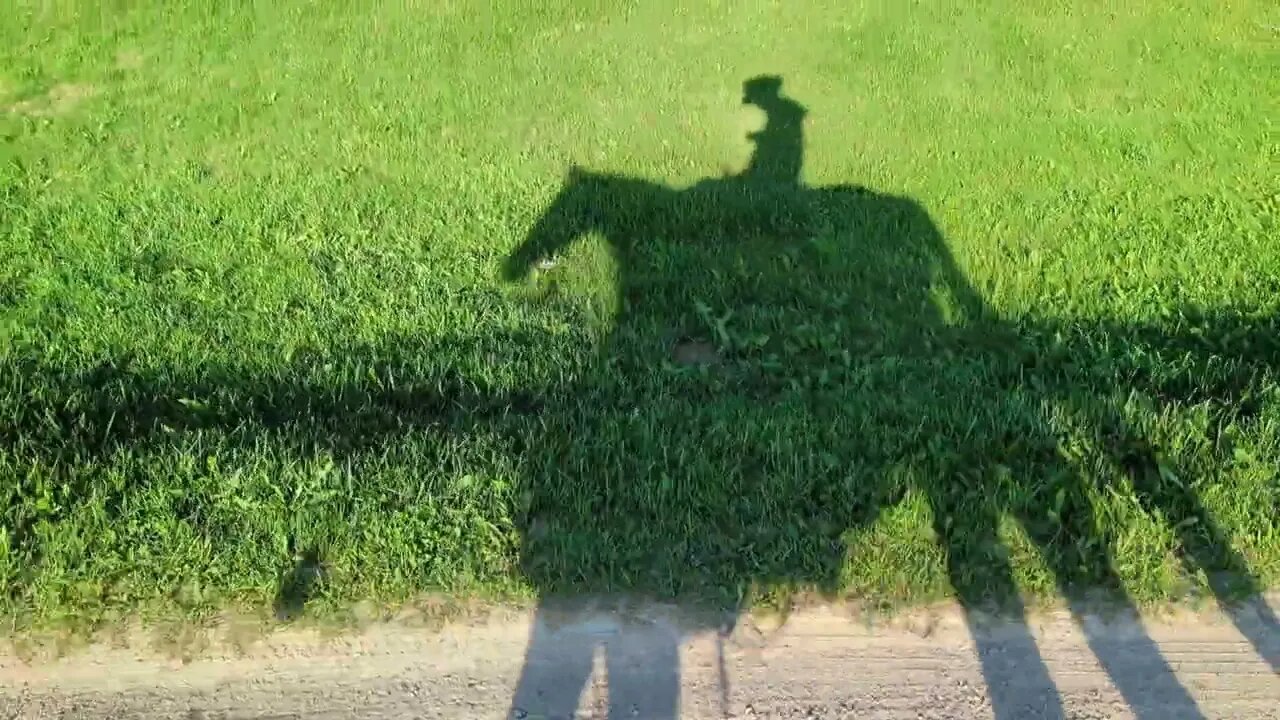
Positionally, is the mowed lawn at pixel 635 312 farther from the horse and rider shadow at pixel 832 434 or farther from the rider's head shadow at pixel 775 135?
the rider's head shadow at pixel 775 135

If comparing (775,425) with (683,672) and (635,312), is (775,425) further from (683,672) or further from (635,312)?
(635,312)

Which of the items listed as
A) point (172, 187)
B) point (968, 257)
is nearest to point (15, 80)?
point (172, 187)

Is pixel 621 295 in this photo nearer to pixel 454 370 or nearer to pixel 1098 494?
pixel 454 370

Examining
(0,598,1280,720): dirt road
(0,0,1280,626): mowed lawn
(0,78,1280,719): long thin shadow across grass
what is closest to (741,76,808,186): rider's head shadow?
(0,0,1280,626): mowed lawn

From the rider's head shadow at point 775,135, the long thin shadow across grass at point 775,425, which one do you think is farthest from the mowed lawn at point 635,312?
the rider's head shadow at point 775,135

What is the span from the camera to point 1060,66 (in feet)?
32.1

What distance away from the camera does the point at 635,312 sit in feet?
19.6

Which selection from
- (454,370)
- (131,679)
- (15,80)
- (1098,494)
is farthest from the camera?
(15,80)

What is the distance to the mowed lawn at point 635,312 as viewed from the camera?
13.1 feet

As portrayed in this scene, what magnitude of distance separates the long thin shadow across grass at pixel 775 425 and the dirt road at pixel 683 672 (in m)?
0.03

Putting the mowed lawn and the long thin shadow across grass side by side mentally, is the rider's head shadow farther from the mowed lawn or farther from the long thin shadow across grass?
the long thin shadow across grass

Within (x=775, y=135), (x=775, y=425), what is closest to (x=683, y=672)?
(x=775, y=425)

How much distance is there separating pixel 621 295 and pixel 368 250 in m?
1.69

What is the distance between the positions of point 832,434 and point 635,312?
68.1 inches
